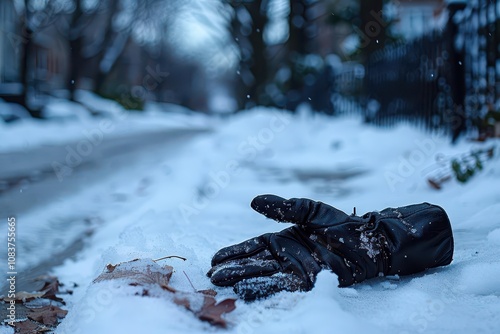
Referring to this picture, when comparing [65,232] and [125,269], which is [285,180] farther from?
[125,269]

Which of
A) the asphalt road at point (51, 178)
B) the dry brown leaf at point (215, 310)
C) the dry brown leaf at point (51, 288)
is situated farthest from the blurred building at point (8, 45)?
the dry brown leaf at point (215, 310)

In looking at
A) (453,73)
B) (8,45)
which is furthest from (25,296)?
(8,45)

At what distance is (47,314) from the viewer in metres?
2.62

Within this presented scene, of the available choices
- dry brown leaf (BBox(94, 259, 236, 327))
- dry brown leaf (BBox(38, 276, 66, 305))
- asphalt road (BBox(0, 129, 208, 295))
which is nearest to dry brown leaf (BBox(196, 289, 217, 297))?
dry brown leaf (BBox(94, 259, 236, 327))

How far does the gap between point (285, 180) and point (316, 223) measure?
4.10 m

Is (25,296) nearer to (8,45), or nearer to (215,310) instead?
(215,310)

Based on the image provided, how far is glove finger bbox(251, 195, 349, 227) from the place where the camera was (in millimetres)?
2373

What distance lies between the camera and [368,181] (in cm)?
586

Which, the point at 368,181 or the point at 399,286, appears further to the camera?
the point at 368,181

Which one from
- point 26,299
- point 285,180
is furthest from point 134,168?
point 26,299

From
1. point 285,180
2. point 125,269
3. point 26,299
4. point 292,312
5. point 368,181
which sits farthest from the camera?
point 285,180

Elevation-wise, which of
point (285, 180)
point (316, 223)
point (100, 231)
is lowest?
point (285, 180)

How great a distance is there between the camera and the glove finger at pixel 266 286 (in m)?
2.27

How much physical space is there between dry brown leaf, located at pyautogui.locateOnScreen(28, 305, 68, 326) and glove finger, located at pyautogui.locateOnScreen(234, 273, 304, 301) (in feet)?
2.87
